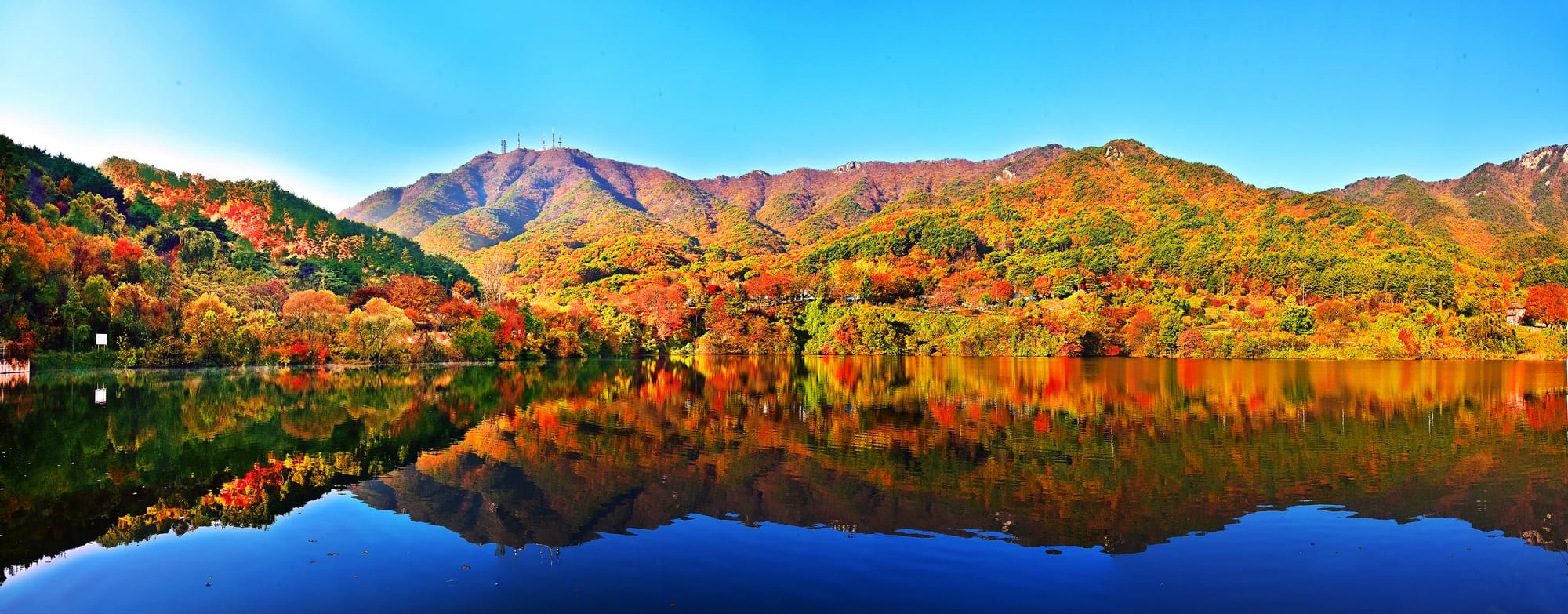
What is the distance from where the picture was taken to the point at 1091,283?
9081cm

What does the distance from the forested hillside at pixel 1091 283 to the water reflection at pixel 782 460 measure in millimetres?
45447

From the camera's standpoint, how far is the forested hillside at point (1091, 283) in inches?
2840

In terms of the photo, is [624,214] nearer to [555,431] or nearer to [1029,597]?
[555,431]

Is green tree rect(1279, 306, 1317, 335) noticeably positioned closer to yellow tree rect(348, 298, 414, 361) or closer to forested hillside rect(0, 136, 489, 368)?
forested hillside rect(0, 136, 489, 368)

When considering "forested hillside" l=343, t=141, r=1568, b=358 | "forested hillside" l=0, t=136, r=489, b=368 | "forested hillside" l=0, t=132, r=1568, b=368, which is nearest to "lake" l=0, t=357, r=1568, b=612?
"forested hillside" l=0, t=136, r=489, b=368

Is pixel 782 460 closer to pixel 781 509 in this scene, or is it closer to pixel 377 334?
pixel 781 509

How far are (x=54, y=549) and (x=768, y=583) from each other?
28.0ft

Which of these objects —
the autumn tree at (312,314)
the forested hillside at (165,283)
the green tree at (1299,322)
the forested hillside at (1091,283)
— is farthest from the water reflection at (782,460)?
the green tree at (1299,322)

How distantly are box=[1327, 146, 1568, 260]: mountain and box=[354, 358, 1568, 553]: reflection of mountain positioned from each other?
371 ft

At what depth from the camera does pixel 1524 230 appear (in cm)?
12650

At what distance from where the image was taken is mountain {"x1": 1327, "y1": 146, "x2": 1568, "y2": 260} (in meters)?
117

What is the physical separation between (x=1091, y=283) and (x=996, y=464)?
82.5m

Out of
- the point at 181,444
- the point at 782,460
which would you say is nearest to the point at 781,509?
the point at 782,460

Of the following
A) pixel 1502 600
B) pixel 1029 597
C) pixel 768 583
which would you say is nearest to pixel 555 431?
pixel 768 583
